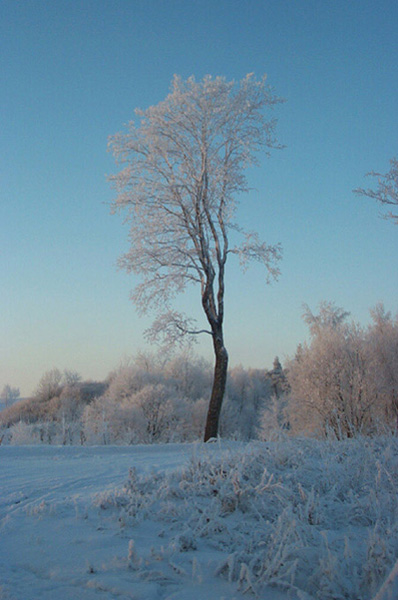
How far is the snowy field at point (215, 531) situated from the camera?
221 cm

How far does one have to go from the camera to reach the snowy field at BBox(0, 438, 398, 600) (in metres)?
2.21

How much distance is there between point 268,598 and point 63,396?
54.7 metres

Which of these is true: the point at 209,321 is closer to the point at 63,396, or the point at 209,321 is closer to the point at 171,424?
the point at 171,424

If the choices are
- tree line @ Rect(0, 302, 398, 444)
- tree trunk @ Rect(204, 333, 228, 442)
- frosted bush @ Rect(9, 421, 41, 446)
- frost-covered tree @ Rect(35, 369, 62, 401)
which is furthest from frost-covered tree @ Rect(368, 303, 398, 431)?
frost-covered tree @ Rect(35, 369, 62, 401)

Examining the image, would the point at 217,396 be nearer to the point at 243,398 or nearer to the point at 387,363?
the point at 387,363

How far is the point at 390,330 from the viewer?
26938 millimetres

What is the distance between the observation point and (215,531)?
301 centimetres

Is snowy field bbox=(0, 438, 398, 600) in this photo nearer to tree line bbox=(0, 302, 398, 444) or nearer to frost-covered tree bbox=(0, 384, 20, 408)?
tree line bbox=(0, 302, 398, 444)

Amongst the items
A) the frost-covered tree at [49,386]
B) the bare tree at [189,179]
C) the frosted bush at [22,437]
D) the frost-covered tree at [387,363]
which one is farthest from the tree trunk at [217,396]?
the frost-covered tree at [49,386]

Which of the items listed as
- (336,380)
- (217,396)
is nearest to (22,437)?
(217,396)

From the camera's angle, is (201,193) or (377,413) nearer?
(201,193)

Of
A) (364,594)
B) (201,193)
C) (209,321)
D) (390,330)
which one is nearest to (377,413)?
(390,330)

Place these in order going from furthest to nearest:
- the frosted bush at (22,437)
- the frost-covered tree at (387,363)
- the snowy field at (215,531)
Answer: the frost-covered tree at (387,363) → the frosted bush at (22,437) → the snowy field at (215,531)

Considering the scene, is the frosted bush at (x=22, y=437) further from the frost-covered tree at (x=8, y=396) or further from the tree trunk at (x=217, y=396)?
the frost-covered tree at (x=8, y=396)
